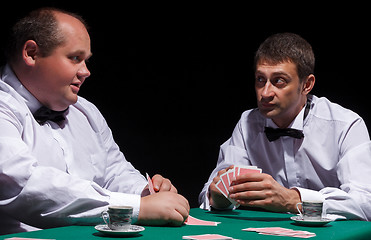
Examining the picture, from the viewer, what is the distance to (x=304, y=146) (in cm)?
346

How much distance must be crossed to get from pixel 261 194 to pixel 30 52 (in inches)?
53.5

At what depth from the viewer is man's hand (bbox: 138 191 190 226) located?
6.79ft

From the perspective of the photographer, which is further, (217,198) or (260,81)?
(260,81)

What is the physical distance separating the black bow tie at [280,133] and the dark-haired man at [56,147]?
918 mm

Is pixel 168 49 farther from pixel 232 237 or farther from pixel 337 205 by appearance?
pixel 232 237

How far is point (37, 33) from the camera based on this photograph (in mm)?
2645

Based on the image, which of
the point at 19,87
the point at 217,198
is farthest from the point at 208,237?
the point at 19,87

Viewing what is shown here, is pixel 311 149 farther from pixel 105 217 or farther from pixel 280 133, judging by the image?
pixel 105 217

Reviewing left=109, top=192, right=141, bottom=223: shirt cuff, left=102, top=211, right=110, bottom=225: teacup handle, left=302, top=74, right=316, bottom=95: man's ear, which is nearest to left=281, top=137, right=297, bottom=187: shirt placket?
left=302, top=74, right=316, bottom=95: man's ear

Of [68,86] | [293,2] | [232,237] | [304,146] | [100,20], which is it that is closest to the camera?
[232,237]

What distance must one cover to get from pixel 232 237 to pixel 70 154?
1.20 meters

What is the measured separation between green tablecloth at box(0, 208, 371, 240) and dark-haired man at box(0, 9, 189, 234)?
97mm

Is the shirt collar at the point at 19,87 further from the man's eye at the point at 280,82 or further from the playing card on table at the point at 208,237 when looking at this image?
the man's eye at the point at 280,82

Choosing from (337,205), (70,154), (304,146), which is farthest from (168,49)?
(337,205)
